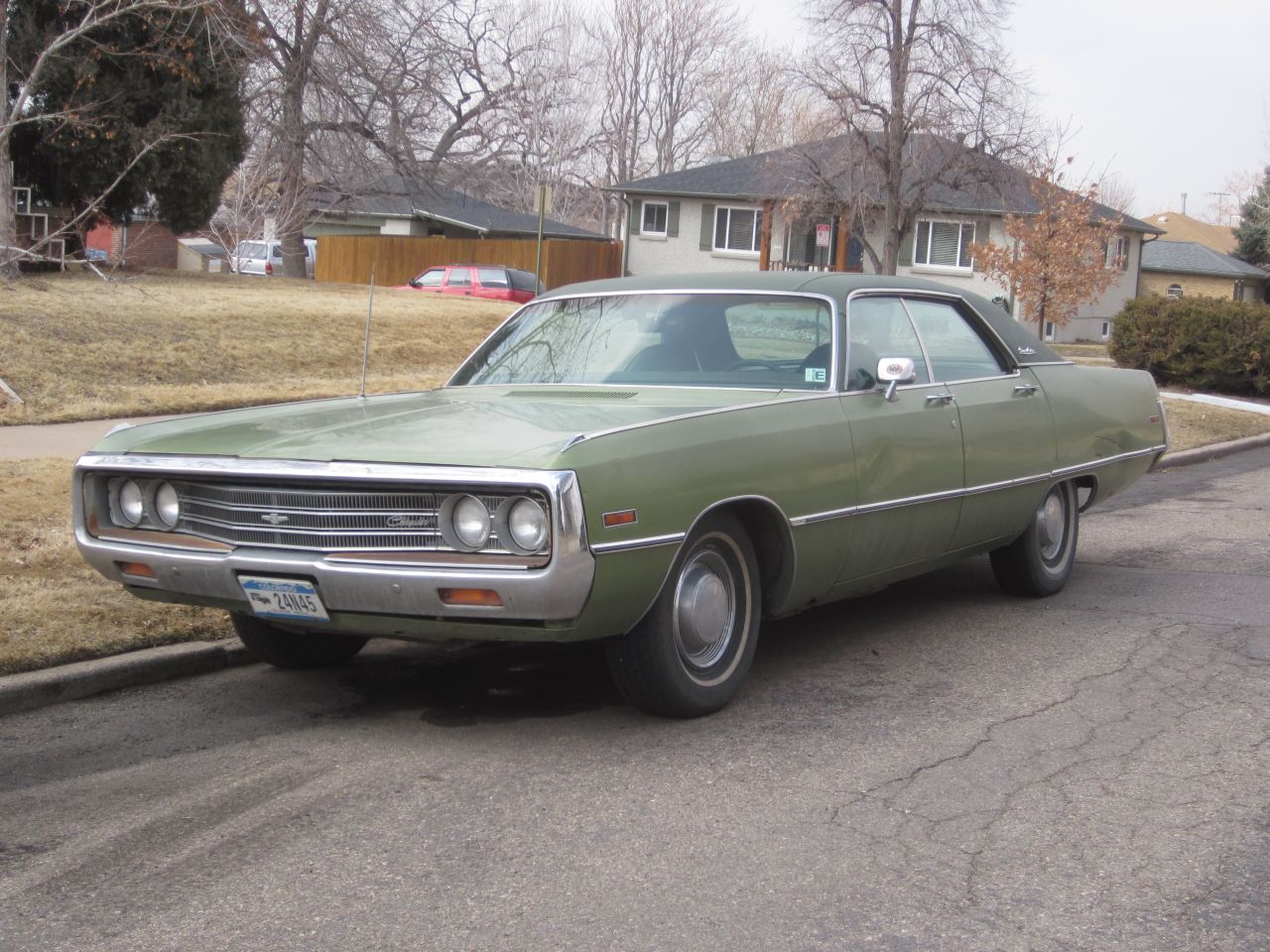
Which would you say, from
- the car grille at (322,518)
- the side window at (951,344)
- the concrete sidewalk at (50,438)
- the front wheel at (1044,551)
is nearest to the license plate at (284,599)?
the car grille at (322,518)

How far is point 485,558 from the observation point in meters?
4.43

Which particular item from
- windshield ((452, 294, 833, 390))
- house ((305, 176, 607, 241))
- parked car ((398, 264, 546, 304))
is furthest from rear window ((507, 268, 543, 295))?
windshield ((452, 294, 833, 390))

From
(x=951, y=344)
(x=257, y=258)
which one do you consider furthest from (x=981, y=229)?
(x=951, y=344)

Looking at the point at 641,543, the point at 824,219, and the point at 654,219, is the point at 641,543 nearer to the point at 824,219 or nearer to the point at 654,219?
the point at 824,219

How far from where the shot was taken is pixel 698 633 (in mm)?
4992

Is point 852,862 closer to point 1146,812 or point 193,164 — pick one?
point 1146,812

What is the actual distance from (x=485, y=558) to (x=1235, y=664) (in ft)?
11.0

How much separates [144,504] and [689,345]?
2.25 metres

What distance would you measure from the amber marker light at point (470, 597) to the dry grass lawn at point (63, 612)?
1.99m

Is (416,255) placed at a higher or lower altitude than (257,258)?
higher

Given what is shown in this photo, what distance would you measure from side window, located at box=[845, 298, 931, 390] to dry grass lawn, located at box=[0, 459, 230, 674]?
2.91 metres

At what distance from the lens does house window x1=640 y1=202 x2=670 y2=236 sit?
138 ft

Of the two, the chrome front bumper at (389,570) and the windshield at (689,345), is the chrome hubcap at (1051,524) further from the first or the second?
the chrome front bumper at (389,570)

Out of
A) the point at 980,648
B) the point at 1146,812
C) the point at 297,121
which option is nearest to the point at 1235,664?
the point at 980,648
